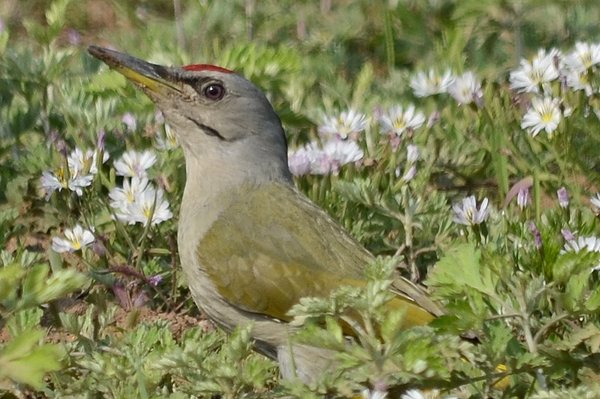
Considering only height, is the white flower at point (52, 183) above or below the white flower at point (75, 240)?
above

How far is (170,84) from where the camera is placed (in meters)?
5.53

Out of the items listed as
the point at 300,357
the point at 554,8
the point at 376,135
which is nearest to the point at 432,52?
the point at 554,8

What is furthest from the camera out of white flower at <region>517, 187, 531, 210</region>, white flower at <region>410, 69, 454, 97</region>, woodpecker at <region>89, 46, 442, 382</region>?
white flower at <region>410, 69, 454, 97</region>

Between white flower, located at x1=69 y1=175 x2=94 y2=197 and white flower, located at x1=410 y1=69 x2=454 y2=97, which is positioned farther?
white flower, located at x1=410 y1=69 x2=454 y2=97

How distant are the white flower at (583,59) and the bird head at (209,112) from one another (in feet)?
4.29

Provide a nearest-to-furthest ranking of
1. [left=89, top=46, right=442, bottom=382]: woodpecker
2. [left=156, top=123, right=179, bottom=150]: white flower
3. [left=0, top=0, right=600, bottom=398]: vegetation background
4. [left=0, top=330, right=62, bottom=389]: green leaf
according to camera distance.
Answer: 1. [left=0, top=330, right=62, bottom=389]: green leaf
2. [left=0, top=0, right=600, bottom=398]: vegetation background
3. [left=89, top=46, right=442, bottom=382]: woodpecker
4. [left=156, top=123, right=179, bottom=150]: white flower

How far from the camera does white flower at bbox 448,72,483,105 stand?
616cm

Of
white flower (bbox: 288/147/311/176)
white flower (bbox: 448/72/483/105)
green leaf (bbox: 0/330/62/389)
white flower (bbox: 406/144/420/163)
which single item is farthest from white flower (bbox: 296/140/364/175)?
green leaf (bbox: 0/330/62/389)

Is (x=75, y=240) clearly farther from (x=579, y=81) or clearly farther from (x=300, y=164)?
(x=579, y=81)

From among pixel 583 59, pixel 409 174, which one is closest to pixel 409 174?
pixel 409 174

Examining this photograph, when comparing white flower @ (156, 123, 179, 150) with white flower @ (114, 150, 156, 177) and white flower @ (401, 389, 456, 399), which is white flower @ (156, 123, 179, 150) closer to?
white flower @ (114, 150, 156, 177)

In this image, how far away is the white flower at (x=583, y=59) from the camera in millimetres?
5941

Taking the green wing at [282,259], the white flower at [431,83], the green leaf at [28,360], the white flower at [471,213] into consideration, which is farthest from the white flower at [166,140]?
the green leaf at [28,360]

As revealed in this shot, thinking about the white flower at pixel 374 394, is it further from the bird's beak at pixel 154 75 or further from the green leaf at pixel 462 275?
the bird's beak at pixel 154 75
